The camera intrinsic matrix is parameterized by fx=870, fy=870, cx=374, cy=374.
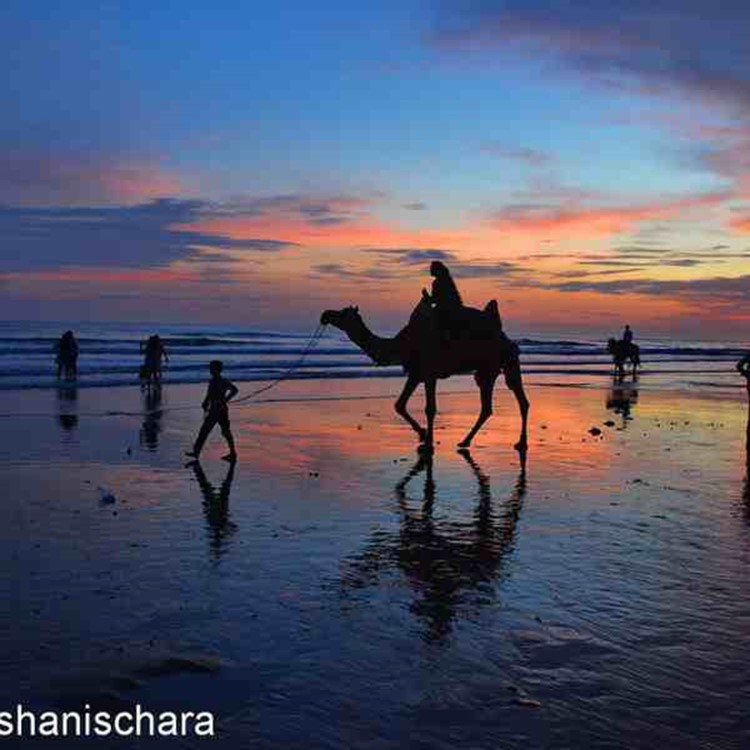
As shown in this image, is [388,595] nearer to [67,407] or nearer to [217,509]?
[217,509]

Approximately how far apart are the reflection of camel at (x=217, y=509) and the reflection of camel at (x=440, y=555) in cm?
137

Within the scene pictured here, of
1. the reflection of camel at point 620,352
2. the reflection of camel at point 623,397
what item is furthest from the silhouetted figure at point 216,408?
the reflection of camel at point 620,352

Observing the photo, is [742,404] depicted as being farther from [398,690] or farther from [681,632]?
[398,690]

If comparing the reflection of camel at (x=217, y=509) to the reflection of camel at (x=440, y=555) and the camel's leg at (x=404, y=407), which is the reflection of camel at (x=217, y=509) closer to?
the reflection of camel at (x=440, y=555)

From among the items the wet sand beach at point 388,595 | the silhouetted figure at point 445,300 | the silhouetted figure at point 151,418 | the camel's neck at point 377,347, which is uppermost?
the silhouetted figure at point 445,300

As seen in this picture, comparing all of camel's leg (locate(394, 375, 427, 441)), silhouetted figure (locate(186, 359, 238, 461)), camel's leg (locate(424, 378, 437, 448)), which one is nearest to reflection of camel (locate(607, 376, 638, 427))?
camel's leg (locate(394, 375, 427, 441))

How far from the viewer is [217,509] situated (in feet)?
31.5

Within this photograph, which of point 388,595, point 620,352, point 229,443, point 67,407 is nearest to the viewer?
point 388,595

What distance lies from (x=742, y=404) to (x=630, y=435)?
1175 centimetres

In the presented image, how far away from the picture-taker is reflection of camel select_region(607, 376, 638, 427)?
923 inches

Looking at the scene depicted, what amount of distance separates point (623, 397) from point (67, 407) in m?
17.5

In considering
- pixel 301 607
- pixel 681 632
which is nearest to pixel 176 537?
pixel 301 607

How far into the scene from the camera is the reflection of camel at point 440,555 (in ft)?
21.1

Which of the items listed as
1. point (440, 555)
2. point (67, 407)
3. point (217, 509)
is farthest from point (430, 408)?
point (67, 407)
